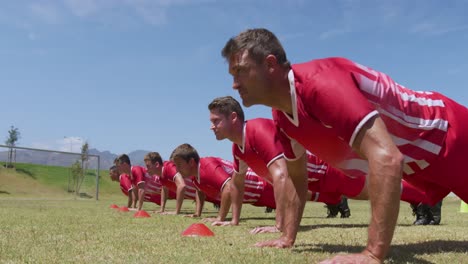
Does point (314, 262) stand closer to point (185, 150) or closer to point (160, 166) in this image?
point (185, 150)

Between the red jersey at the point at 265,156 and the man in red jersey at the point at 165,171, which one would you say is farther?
the man in red jersey at the point at 165,171

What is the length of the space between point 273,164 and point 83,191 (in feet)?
115

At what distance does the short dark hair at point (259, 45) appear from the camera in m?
2.95

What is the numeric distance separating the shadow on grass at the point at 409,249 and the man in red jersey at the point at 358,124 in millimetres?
255

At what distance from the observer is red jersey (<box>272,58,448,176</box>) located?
2498mm

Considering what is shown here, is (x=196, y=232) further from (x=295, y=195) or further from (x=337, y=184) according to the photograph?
(x=337, y=184)

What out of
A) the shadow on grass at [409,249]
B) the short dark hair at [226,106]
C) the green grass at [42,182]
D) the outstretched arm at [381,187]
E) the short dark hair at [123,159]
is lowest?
the green grass at [42,182]

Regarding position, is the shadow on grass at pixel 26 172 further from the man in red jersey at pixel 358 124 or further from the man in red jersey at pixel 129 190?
the man in red jersey at pixel 358 124

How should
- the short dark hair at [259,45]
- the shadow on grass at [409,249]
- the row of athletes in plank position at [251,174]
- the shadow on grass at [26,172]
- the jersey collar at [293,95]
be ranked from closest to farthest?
the jersey collar at [293,95]
the short dark hair at [259,45]
the shadow on grass at [409,249]
the row of athletes in plank position at [251,174]
the shadow on grass at [26,172]

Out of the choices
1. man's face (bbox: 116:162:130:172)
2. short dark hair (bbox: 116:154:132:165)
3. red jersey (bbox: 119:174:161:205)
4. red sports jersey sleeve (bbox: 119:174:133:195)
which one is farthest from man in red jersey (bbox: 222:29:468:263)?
red sports jersey sleeve (bbox: 119:174:133:195)

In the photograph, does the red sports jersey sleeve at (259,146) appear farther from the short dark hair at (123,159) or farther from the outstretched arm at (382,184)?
the short dark hair at (123,159)

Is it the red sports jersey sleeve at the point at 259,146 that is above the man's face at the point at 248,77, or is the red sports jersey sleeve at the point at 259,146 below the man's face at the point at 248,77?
below

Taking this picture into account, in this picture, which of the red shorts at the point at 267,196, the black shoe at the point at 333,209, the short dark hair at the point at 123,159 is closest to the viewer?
the red shorts at the point at 267,196

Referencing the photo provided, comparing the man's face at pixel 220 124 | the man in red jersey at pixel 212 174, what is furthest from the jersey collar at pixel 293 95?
the man in red jersey at pixel 212 174
